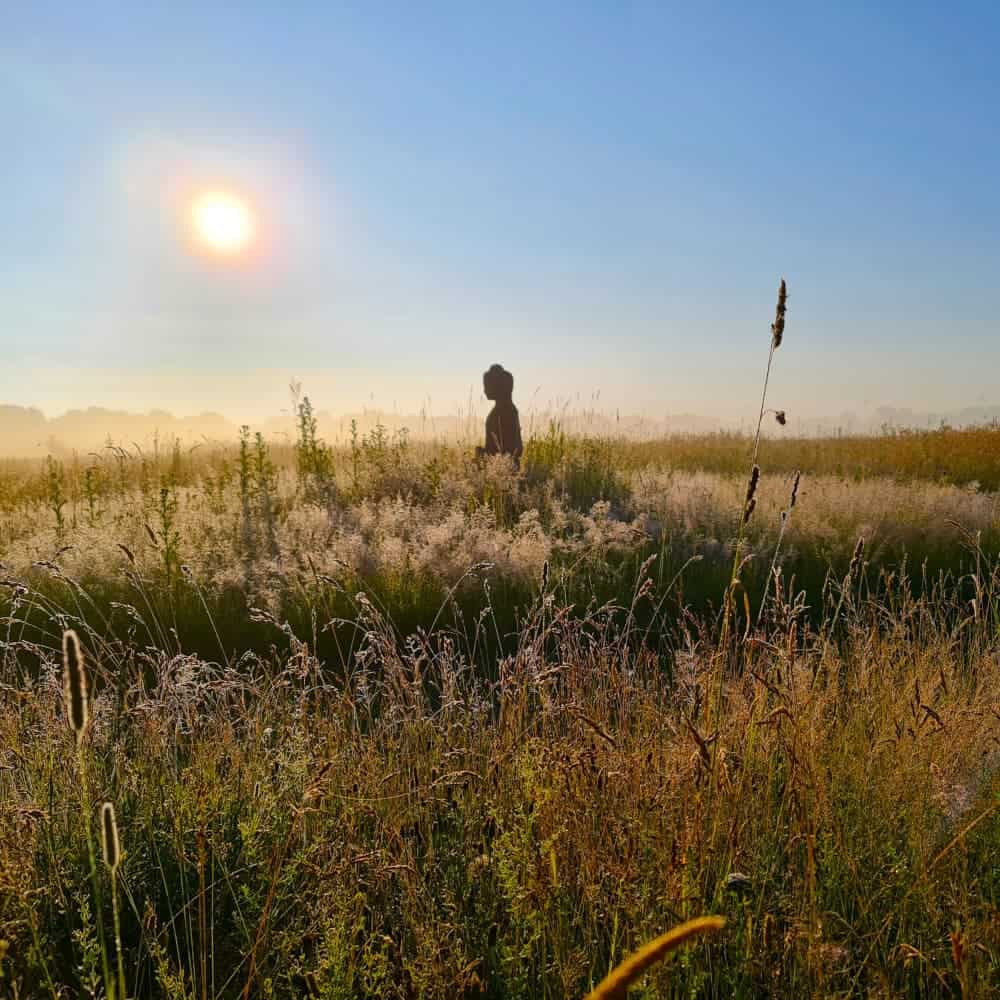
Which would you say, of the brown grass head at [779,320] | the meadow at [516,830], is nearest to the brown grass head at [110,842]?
the meadow at [516,830]

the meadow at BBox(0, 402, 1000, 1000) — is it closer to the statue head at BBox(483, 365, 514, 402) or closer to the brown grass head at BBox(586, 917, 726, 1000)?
the brown grass head at BBox(586, 917, 726, 1000)

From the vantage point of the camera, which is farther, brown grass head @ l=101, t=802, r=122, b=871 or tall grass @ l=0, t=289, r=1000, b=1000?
tall grass @ l=0, t=289, r=1000, b=1000

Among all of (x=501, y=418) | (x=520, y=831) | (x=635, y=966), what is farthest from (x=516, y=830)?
(x=501, y=418)

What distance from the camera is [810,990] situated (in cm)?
209

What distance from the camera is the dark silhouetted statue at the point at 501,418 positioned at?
11039mm

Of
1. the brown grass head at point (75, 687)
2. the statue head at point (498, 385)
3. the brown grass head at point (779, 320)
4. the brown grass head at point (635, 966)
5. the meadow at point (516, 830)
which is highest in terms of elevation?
the statue head at point (498, 385)

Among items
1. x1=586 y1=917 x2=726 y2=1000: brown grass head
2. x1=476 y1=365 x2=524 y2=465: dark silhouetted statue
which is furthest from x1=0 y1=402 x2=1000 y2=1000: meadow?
x1=476 y1=365 x2=524 y2=465: dark silhouetted statue

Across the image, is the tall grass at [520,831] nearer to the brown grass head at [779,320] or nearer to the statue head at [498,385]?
the brown grass head at [779,320]

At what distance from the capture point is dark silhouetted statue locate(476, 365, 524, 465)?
1104 cm

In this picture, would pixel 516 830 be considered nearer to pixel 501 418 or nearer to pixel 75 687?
pixel 75 687

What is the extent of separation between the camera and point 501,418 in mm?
11188

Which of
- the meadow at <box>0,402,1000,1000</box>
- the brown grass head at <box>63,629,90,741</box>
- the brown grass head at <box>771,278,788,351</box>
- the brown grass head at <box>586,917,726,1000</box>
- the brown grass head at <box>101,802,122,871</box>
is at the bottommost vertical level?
the meadow at <box>0,402,1000,1000</box>

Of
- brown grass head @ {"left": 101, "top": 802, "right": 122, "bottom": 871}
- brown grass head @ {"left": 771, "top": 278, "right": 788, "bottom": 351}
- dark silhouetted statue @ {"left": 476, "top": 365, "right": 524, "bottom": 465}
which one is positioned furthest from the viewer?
dark silhouetted statue @ {"left": 476, "top": 365, "right": 524, "bottom": 465}

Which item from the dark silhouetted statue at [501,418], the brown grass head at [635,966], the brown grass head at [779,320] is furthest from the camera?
the dark silhouetted statue at [501,418]
